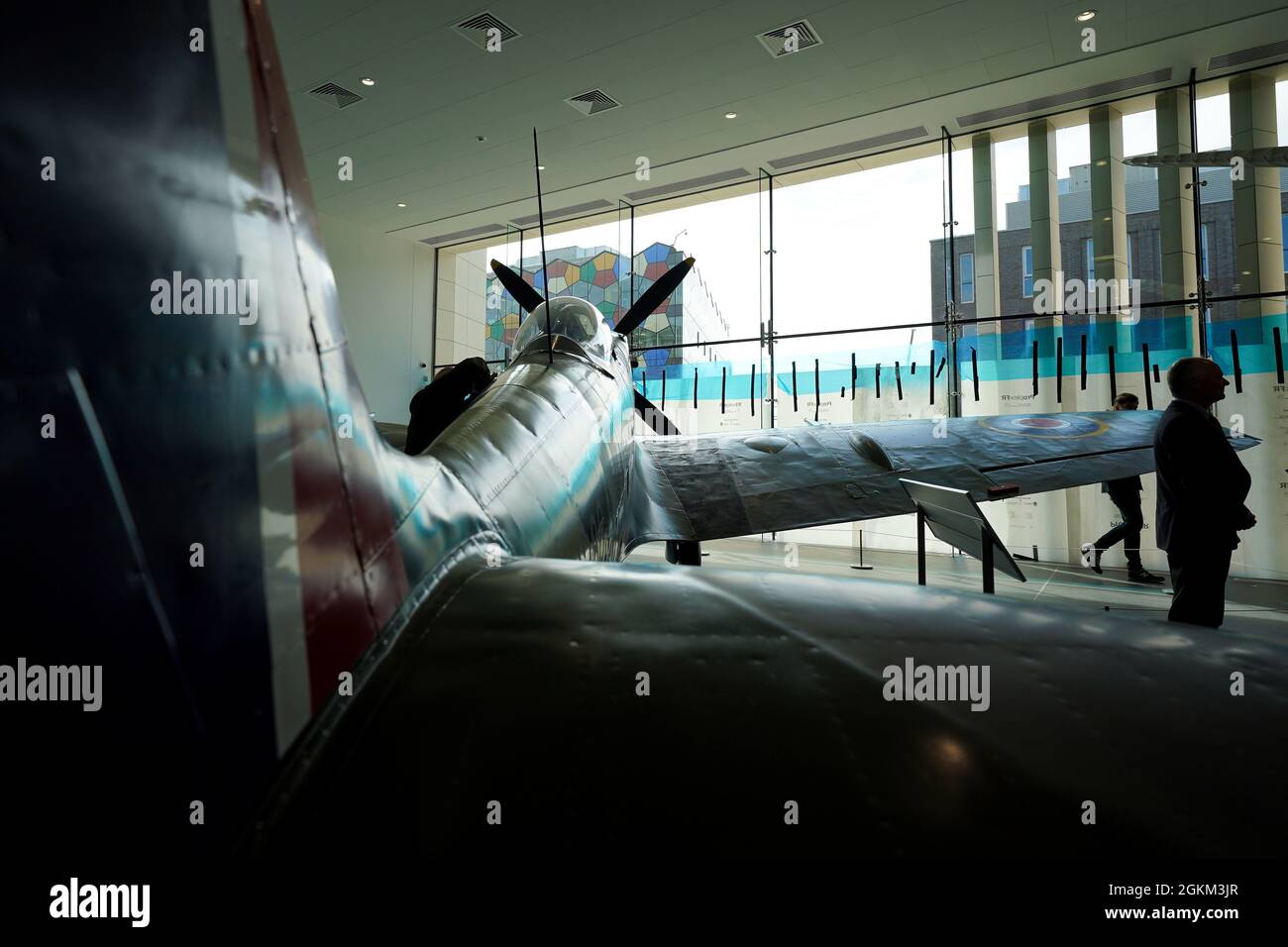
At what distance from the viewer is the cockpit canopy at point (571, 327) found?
526cm

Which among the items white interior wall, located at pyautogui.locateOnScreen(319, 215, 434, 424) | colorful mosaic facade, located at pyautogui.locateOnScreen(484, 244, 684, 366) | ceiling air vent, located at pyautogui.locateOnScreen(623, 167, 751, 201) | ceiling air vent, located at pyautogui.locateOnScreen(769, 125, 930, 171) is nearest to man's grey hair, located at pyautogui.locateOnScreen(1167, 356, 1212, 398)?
ceiling air vent, located at pyautogui.locateOnScreen(769, 125, 930, 171)

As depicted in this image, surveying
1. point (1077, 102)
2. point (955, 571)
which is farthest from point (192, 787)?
point (1077, 102)

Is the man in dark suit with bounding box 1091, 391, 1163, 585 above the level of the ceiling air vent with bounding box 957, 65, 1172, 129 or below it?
below

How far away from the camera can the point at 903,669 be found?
1.11 m

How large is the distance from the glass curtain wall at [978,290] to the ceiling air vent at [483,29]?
3979 millimetres

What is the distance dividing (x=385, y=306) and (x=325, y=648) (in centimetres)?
1625

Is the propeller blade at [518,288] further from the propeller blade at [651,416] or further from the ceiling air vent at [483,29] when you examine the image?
the ceiling air vent at [483,29]

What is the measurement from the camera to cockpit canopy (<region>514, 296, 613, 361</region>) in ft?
17.3

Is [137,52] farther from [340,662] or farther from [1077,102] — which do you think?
[1077,102]

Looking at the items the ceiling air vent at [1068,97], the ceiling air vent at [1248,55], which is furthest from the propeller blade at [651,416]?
the ceiling air vent at [1248,55]

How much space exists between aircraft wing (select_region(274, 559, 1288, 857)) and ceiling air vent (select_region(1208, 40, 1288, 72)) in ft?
36.1

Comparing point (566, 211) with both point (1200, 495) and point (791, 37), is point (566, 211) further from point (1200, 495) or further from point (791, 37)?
point (1200, 495)

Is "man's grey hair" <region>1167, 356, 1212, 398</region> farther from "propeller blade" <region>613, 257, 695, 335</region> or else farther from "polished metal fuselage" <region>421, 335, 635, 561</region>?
"propeller blade" <region>613, 257, 695, 335</region>

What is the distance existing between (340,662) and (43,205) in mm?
770
